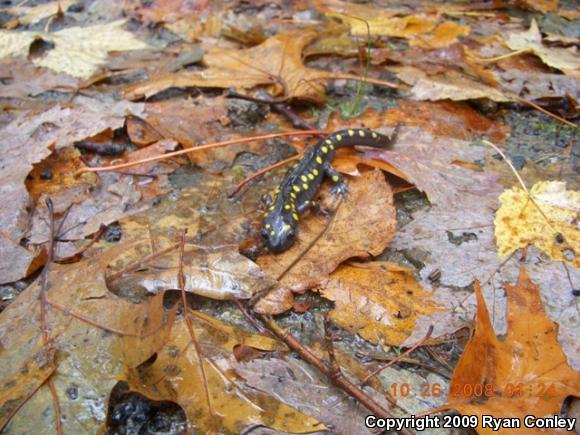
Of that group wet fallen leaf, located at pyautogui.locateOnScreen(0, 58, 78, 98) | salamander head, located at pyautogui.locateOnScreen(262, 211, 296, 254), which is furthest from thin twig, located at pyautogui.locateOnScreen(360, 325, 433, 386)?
wet fallen leaf, located at pyautogui.locateOnScreen(0, 58, 78, 98)

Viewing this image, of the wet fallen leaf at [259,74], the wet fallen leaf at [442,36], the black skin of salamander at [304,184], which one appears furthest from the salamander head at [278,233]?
the wet fallen leaf at [442,36]

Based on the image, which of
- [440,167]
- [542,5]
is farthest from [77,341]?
[542,5]

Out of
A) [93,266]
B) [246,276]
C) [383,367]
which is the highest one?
[93,266]

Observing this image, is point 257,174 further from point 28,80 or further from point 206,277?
point 28,80

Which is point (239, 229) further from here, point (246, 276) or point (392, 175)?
point (392, 175)

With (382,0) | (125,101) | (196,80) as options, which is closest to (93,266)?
(125,101)

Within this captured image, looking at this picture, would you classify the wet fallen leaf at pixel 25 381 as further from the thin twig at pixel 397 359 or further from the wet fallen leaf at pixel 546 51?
the wet fallen leaf at pixel 546 51
